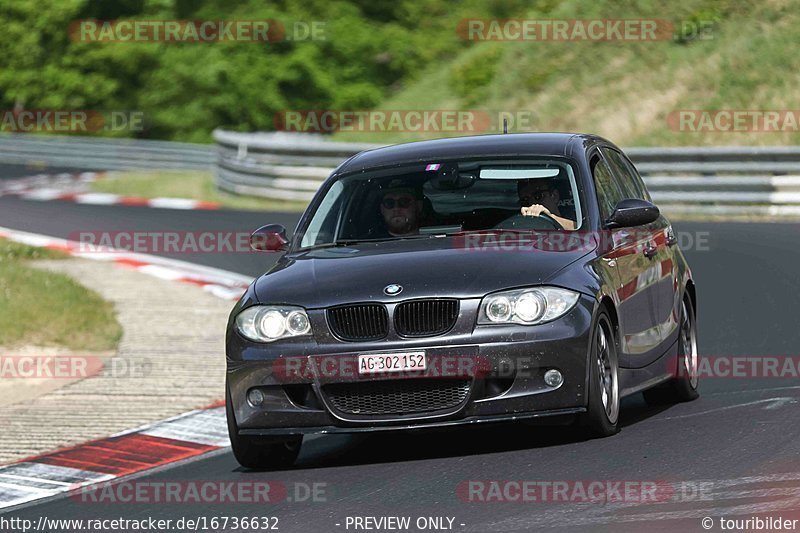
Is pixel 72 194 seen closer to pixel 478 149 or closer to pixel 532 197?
pixel 478 149

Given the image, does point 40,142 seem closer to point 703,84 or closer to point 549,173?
point 703,84

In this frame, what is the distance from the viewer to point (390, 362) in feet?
26.1

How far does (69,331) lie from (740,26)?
2349 centimetres

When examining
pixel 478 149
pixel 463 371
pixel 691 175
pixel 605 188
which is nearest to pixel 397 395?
pixel 463 371

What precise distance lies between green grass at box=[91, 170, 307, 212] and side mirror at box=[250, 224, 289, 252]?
1754 cm

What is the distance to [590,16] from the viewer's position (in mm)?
38906

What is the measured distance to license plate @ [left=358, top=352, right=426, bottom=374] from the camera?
7926mm

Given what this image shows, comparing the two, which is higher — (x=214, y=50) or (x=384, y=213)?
(x=214, y=50)

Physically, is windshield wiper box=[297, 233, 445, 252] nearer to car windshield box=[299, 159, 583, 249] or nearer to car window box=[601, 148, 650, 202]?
car windshield box=[299, 159, 583, 249]

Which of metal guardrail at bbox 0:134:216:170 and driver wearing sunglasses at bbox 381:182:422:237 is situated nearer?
driver wearing sunglasses at bbox 381:182:422:237

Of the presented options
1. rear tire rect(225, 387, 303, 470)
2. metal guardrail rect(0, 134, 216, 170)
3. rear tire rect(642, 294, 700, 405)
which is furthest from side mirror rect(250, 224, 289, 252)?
metal guardrail rect(0, 134, 216, 170)

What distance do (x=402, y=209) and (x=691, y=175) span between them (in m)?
17.5

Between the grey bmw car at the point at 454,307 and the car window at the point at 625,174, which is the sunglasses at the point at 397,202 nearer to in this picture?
the grey bmw car at the point at 454,307

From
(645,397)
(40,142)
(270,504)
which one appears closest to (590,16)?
(40,142)
